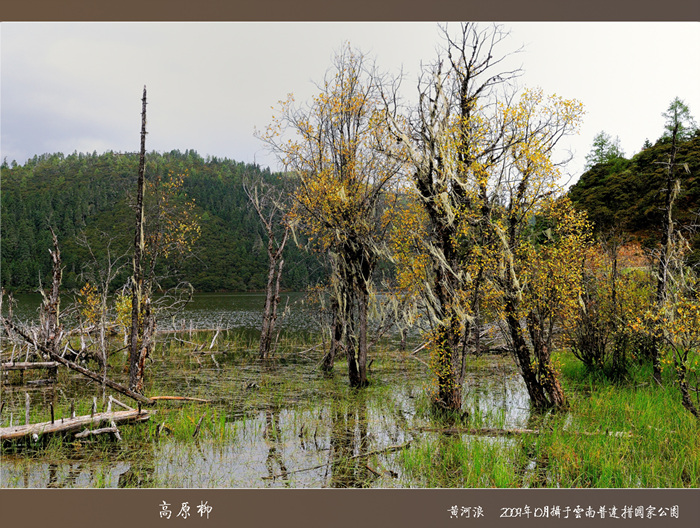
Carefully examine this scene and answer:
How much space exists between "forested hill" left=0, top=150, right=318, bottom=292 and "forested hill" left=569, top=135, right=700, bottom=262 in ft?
54.3

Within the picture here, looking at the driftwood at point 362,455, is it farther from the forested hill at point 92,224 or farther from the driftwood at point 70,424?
the forested hill at point 92,224

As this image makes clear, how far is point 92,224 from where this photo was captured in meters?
60.4

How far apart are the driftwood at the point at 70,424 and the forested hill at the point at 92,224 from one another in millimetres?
13207

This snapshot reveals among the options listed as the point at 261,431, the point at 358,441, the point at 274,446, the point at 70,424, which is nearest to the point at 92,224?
the point at 70,424

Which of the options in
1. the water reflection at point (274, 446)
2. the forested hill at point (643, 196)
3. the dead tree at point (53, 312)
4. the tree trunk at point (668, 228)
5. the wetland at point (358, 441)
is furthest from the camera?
the forested hill at point (643, 196)

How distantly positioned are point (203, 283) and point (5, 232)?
31.0 metres

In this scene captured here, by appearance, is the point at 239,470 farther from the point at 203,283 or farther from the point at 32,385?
the point at 203,283

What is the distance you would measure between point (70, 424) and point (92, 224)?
5917 centimetres

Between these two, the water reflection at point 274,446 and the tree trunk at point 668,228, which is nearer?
the water reflection at point 274,446

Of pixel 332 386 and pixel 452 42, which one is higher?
pixel 452 42

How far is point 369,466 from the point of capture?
806cm

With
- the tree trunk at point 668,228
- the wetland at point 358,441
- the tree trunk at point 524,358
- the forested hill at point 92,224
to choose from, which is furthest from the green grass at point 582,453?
the forested hill at point 92,224

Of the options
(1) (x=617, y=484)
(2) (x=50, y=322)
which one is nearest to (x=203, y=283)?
(2) (x=50, y=322)

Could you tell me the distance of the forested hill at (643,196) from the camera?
2086cm
